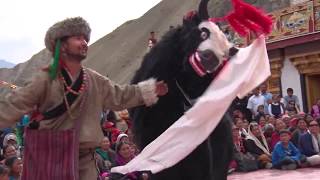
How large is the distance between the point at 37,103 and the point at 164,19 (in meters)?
56.0

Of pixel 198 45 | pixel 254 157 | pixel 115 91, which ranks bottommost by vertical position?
pixel 254 157

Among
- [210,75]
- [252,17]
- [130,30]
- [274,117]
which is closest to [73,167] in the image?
[210,75]

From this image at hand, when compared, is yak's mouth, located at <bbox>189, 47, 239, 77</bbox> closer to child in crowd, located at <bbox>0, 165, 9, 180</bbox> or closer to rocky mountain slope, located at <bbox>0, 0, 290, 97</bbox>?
child in crowd, located at <bbox>0, 165, 9, 180</bbox>

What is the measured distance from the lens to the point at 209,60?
Result: 3.53 m

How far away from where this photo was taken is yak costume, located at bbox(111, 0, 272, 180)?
3.51m

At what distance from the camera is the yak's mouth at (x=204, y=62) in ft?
11.6

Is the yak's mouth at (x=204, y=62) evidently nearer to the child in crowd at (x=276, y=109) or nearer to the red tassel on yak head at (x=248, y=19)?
the red tassel on yak head at (x=248, y=19)

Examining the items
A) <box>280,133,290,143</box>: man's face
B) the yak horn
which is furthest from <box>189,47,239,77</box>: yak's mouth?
<box>280,133,290,143</box>: man's face

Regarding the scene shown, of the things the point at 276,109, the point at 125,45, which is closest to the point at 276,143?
the point at 276,109

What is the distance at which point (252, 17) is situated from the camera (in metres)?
3.79

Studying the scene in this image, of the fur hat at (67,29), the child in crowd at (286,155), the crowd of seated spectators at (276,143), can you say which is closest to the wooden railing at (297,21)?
the crowd of seated spectators at (276,143)

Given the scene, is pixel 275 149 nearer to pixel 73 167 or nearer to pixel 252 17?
pixel 252 17

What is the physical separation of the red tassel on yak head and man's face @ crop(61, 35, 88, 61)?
1.22 m

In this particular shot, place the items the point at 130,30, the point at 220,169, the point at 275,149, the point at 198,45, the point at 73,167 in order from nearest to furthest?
the point at 73,167 → the point at 198,45 → the point at 220,169 → the point at 275,149 → the point at 130,30
